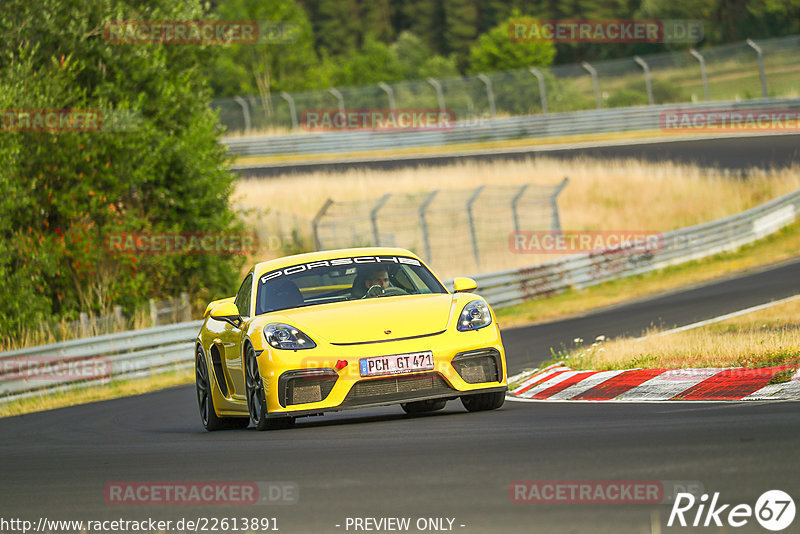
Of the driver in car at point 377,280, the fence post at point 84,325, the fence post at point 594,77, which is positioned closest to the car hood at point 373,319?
the driver in car at point 377,280

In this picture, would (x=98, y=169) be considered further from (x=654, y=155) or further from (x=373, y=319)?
(x=654, y=155)

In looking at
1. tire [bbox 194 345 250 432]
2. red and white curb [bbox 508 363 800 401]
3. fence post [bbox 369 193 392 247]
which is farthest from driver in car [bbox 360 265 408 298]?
fence post [bbox 369 193 392 247]

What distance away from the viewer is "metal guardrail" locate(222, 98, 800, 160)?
45.2 m

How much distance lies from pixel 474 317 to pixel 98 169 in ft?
50.2

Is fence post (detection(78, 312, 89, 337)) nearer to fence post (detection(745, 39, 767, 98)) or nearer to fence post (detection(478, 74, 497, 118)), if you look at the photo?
fence post (detection(745, 39, 767, 98))

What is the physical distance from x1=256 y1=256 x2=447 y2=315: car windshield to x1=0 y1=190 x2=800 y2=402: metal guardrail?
8.27 m

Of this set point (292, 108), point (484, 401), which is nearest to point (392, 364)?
point (484, 401)

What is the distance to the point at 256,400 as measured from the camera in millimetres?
9094

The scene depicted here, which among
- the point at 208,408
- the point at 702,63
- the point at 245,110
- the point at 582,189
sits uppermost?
the point at 245,110

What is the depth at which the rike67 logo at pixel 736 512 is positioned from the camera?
4.60 meters

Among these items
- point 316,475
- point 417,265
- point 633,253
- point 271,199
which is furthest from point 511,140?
point 316,475

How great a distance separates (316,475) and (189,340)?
43.9 ft

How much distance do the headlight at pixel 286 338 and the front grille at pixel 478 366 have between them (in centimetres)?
106

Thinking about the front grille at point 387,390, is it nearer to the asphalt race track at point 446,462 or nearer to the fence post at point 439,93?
the asphalt race track at point 446,462
